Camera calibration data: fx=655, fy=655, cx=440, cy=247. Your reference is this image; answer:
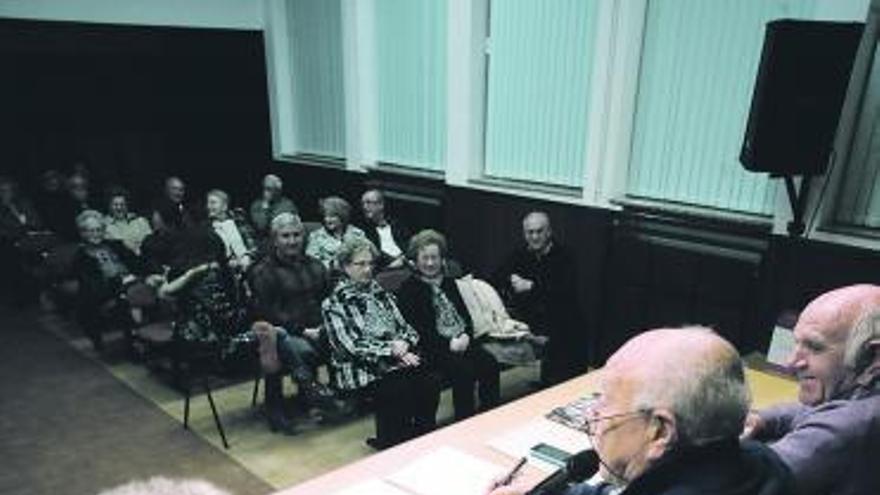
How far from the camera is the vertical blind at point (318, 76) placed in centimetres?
657

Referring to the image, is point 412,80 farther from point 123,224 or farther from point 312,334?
point 312,334

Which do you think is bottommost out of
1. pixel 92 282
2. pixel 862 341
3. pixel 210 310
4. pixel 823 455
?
pixel 92 282

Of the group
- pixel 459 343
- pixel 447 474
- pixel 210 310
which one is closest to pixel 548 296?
pixel 459 343

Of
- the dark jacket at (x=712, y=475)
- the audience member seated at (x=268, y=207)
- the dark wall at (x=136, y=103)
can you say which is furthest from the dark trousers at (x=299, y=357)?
the dark wall at (x=136, y=103)

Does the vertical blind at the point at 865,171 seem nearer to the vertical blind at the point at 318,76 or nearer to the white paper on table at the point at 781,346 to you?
the white paper on table at the point at 781,346

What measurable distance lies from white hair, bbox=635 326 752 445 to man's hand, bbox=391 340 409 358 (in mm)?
2356

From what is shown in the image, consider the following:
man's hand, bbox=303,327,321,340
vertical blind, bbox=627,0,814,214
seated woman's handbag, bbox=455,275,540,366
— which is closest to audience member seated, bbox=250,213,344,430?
man's hand, bbox=303,327,321,340

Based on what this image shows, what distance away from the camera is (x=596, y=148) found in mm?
4574

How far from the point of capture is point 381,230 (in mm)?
5375

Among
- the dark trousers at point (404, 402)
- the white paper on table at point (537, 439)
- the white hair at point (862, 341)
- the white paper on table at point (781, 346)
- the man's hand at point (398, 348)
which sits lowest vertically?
the dark trousers at point (404, 402)

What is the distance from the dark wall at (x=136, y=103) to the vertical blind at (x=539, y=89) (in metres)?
3.17

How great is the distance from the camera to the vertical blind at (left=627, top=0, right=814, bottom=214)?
3.97 m

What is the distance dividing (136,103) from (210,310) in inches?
154

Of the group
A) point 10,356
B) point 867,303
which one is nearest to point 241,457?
point 10,356
